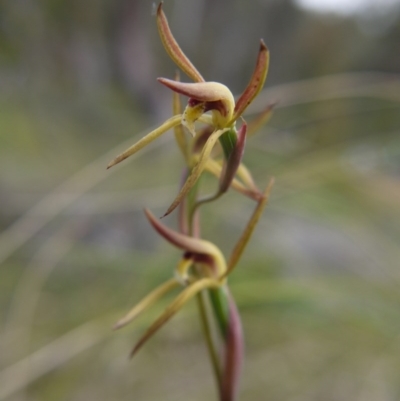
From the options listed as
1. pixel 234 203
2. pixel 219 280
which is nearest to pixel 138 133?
pixel 234 203

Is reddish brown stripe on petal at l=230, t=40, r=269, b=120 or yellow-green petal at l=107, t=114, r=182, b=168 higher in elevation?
reddish brown stripe on petal at l=230, t=40, r=269, b=120

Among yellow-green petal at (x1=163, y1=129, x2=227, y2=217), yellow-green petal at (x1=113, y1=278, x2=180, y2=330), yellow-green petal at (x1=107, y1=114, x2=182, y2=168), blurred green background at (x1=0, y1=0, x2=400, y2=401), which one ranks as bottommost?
blurred green background at (x1=0, y1=0, x2=400, y2=401)

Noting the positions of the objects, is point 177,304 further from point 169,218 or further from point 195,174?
point 169,218

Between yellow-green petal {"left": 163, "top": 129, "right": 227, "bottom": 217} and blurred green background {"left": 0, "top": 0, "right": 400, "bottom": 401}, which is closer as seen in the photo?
yellow-green petal {"left": 163, "top": 129, "right": 227, "bottom": 217}

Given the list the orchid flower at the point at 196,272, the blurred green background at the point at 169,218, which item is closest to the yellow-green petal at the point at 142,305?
the orchid flower at the point at 196,272

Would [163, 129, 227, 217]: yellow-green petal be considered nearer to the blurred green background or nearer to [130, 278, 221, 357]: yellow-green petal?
[130, 278, 221, 357]: yellow-green petal

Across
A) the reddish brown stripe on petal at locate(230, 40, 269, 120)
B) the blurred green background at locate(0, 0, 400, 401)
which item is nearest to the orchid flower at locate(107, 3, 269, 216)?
the reddish brown stripe on petal at locate(230, 40, 269, 120)

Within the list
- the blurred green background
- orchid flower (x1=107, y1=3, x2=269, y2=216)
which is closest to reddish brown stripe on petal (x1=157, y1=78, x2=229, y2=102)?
orchid flower (x1=107, y1=3, x2=269, y2=216)

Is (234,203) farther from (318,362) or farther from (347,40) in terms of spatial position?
(347,40)

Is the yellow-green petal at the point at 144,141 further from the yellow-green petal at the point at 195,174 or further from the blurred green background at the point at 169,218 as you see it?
the blurred green background at the point at 169,218
